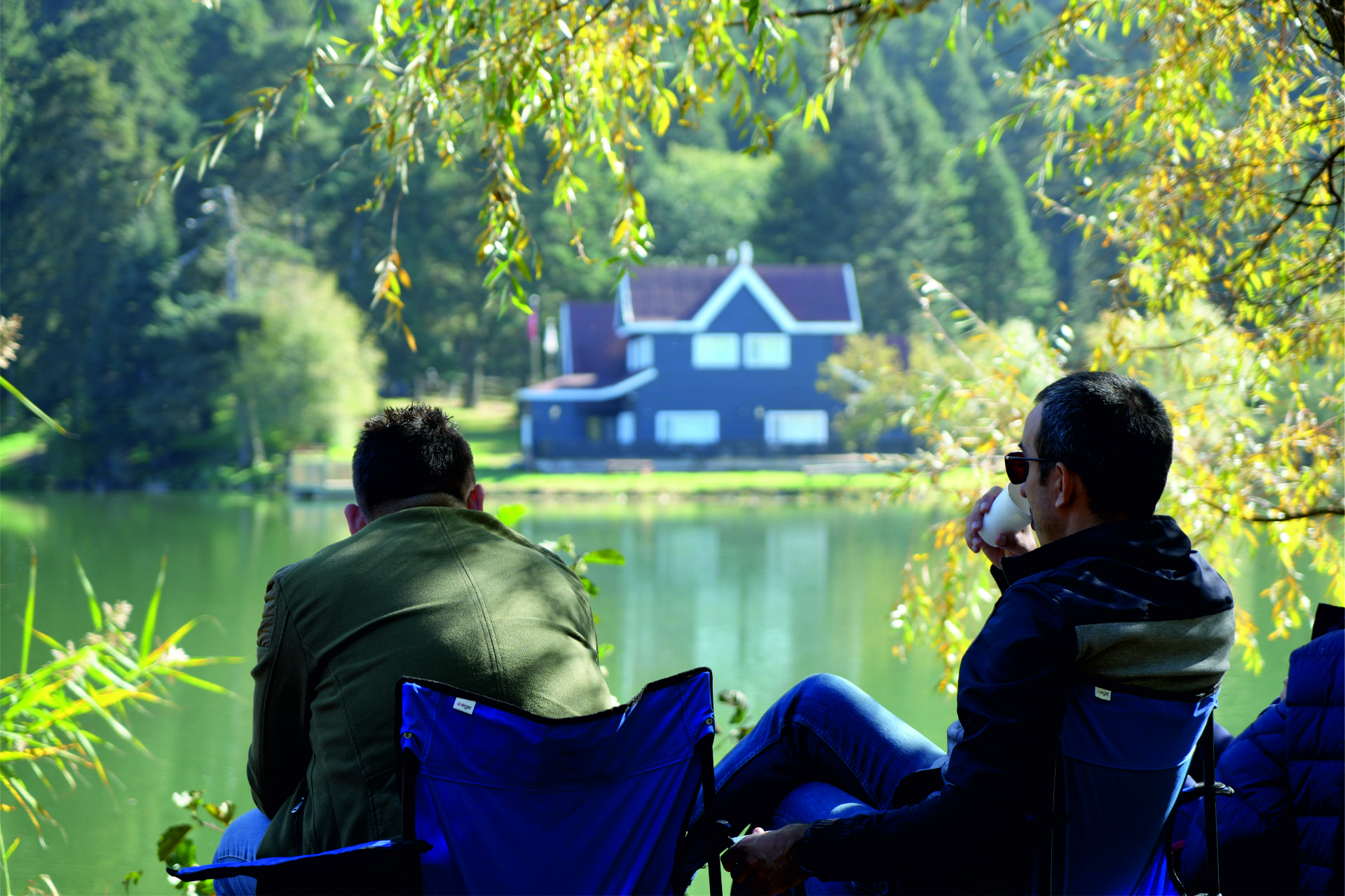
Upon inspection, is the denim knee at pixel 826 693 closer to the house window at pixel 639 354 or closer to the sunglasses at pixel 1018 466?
the sunglasses at pixel 1018 466

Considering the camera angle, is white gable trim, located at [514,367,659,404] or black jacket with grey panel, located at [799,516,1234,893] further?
white gable trim, located at [514,367,659,404]

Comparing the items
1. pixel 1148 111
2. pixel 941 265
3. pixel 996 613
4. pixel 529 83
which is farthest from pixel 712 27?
pixel 941 265

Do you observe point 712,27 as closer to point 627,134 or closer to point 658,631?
point 627,134

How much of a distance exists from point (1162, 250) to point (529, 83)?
2430mm

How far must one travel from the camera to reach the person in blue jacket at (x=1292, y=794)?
1.93 m

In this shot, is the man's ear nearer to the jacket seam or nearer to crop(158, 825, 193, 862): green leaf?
the jacket seam

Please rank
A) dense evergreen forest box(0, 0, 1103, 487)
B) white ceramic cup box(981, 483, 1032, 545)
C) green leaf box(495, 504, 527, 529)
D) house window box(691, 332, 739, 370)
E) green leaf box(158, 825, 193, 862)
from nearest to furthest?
1. white ceramic cup box(981, 483, 1032, 545)
2. green leaf box(158, 825, 193, 862)
3. green leaf box(495, 504, 527, 529)
4. dense evergreen forest box(0, 0, 1103, 487)
5. house window box(691, 332, 739, 370)

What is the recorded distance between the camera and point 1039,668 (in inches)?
56.5

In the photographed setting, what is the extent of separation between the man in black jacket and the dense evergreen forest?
17.8 metres

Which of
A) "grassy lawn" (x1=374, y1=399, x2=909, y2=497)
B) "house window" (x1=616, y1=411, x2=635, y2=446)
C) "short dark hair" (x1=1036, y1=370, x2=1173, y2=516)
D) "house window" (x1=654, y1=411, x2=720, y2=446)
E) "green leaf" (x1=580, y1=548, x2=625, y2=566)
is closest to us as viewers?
"short dark hair" (x1=1036, y1=370, x2=1173, y2=516)

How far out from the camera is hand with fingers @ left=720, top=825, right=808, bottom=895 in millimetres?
1694

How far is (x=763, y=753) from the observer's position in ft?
6.55

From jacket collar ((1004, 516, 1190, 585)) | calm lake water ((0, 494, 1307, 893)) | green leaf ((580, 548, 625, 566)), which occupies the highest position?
jacket collar ((1004, 516, 1190, 585))

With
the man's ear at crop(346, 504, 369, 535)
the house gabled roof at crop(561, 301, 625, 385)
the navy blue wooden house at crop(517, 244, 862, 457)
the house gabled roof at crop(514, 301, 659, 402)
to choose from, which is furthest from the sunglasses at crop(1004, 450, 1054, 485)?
the house gabled roof at crop(561, 301, 625, 385)
